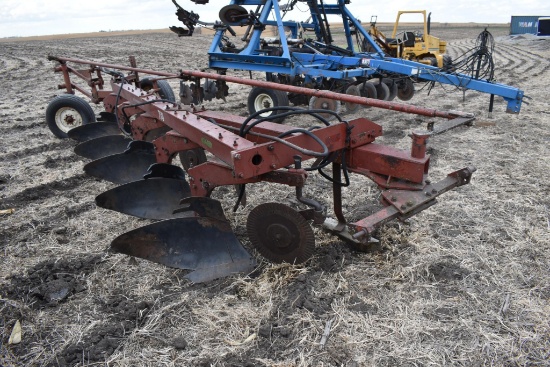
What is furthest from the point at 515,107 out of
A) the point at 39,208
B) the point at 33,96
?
the point at 33,96

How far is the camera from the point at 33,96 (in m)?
8.98

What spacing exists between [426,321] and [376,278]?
44cm

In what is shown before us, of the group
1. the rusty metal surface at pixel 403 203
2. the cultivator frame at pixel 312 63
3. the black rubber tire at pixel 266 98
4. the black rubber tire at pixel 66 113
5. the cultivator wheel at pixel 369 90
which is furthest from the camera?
the cultivator wheel at pixel 369 90

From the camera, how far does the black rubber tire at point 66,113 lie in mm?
5539

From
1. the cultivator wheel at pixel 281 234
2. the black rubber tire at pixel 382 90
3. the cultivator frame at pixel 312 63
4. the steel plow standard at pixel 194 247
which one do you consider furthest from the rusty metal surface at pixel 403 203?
the black rubber tire at pixel 382 90

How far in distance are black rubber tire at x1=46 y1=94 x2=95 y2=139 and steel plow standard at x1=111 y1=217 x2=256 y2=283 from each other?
349cm

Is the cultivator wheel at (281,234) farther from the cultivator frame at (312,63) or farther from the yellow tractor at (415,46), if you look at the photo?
the yellow tractor at (415,46)

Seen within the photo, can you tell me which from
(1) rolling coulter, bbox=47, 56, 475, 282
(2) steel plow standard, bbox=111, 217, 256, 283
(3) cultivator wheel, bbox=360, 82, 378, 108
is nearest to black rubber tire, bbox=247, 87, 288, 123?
(3) cultivator wheel, bbox=360, 82, 378, 108

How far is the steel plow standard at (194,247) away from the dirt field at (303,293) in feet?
0.33

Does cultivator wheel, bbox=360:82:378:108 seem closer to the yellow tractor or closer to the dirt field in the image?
the dirt field

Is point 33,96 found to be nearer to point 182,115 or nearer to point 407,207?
point 182,115

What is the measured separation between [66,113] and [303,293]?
472 cm

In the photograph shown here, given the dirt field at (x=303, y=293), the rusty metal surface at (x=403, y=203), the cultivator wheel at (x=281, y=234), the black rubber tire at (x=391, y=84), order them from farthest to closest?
the black rubber tire at (x=391, y=84) → the cultivator wheel at (x=281, y=234) → the rusty metal surface at (x=403, y=203) → the dirt field at (x=303, y=293)

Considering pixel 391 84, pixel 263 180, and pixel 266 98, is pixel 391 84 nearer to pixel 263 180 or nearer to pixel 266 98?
pixel 266 98
